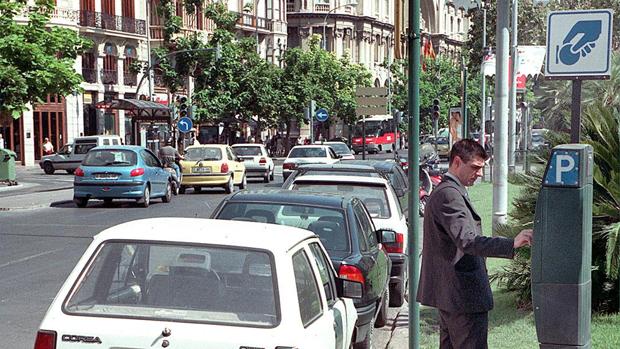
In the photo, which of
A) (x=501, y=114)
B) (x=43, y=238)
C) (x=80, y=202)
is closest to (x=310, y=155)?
(x=80, y=202)

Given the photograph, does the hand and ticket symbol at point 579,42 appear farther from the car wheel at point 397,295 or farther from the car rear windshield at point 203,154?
the car rear windshield at point 203,154

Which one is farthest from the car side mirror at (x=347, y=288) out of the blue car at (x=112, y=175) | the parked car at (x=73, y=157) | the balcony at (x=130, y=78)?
the balcony at (x=130, y=78)

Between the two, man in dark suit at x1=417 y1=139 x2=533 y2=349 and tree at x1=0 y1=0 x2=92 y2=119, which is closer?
man in dark suit at x1=417 y1=139 x2=533 y2=349

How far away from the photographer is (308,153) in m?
33.9

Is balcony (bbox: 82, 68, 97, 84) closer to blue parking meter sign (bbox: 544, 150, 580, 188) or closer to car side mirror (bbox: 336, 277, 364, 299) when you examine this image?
car side mirror (bbox: 336, 277, 364, 299)

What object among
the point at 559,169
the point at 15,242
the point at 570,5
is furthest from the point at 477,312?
the point at 570,5

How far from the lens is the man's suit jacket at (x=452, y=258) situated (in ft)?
18.9

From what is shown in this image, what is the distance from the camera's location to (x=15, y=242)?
56.2ft

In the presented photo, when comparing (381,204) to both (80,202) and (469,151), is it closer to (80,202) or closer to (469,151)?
(469,151)

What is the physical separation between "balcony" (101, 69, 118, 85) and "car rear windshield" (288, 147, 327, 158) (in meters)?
24.9

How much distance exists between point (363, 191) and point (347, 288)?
5361 millimetres

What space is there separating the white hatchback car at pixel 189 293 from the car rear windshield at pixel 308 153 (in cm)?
2778

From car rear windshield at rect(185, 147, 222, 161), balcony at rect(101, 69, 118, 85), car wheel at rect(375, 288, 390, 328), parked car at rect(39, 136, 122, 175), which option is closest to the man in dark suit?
car wheel at rect(375, 288, 390, 328)

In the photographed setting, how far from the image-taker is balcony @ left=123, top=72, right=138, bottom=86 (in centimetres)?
5828
